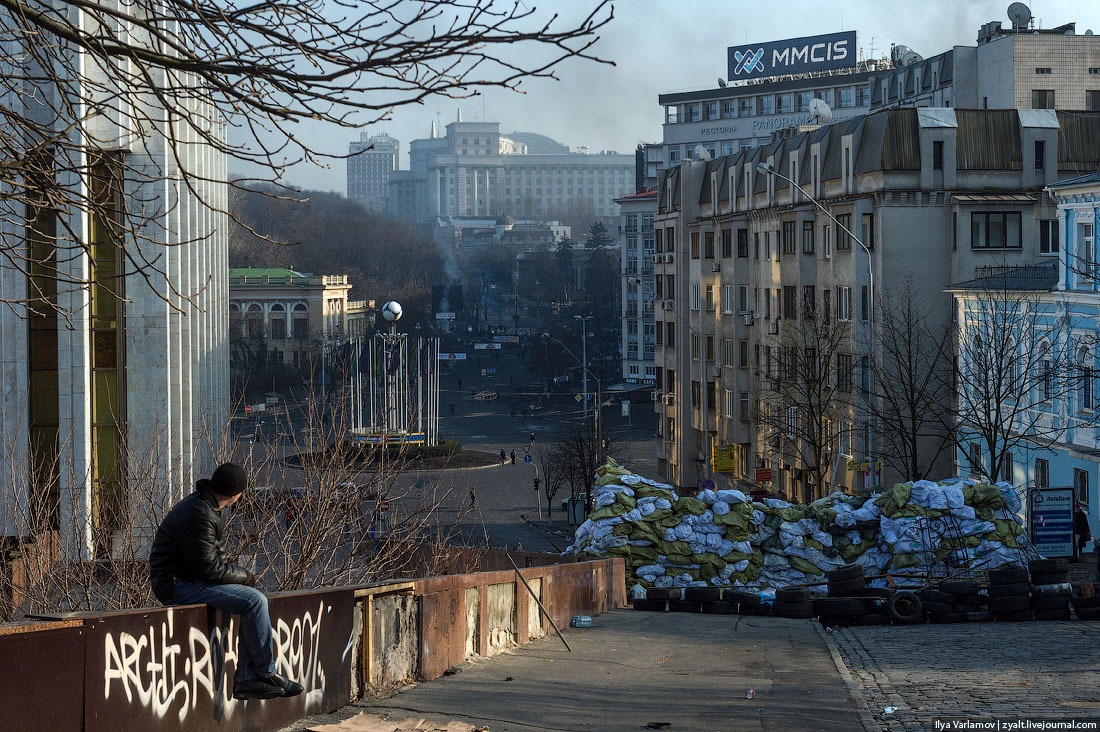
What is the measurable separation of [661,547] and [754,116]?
306ft

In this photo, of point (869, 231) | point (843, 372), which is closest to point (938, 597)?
point (869, 231)

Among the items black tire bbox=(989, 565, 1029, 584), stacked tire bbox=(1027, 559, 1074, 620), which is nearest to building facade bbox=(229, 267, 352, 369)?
black tire bbox=(989, 565, 1029, 584)

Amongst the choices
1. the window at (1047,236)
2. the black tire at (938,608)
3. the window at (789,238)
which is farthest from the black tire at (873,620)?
the window at (789,238)

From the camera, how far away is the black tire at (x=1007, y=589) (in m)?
18.6

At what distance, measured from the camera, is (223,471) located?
6.99 meters

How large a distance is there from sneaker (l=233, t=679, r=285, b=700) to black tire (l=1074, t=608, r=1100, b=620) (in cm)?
1438

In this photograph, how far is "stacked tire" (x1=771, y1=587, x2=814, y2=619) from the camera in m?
19.8

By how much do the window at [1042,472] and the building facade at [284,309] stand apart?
283ft

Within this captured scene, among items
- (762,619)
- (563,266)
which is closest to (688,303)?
(762,619)

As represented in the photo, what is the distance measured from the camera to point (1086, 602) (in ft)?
60.2

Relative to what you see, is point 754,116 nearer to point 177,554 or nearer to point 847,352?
point 847,352

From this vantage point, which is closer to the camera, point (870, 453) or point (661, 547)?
point (661, 547)

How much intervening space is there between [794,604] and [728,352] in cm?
3720

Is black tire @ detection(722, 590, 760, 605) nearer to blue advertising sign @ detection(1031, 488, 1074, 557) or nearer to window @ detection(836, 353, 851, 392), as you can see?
blue advertising sign @ detection(1031, 488, 1074, 557)
